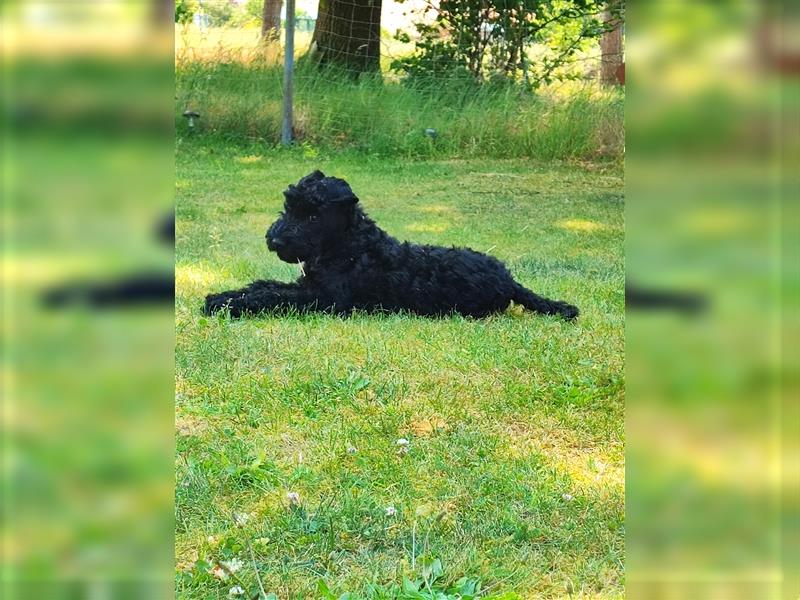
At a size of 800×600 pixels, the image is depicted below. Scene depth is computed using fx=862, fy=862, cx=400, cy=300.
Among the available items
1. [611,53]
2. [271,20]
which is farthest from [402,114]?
[271,20]

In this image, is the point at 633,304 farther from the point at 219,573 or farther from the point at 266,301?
the point at 266,301

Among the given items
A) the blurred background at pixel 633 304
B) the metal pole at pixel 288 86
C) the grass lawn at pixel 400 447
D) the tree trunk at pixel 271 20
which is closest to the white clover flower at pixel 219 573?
the grass lawn at pixel 400 447

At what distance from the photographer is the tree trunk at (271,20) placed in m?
12.4

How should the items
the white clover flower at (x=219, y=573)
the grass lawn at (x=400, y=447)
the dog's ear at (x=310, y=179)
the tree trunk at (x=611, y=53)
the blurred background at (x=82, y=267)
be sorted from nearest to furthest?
1. the blurred background at (x=82, y=267)
2. the white clover flower at (x=219, y=573)
3. the grass lawn at (x=400, y=447)
4. the dog's ear at (x=310, y=179)
5. the tree trunk at (x=611, y=53)

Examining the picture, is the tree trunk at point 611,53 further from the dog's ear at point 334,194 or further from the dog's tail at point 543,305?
the dog's ear at point 334,194

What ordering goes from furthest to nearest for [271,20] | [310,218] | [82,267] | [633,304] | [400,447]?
[271,20], [310,218], [400,447], [633,304], [82,267]

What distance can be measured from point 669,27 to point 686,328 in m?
0.30

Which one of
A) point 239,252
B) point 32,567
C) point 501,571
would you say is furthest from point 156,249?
point 239,252

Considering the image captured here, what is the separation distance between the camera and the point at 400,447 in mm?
3170

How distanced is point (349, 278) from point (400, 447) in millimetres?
2133

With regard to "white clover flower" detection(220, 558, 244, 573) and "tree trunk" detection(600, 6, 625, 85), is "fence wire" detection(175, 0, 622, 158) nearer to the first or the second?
"tree trunk" detection(600, 6, 625, 85)

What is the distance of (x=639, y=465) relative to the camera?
0.93 m

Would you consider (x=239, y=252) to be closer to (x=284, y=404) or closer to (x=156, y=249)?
(x=284, y=404)

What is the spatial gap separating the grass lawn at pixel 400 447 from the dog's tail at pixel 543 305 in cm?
8
